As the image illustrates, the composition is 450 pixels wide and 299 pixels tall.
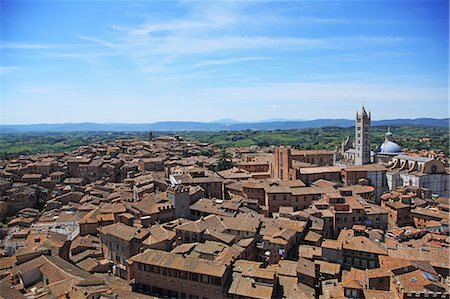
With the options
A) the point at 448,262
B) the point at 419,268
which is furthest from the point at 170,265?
the point at 448,262

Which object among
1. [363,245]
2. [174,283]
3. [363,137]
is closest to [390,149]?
[363,137]

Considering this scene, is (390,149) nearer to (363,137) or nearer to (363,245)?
(363,137)

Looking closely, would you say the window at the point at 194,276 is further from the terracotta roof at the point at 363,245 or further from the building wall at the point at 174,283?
the terracotta roof at the point at 363,245

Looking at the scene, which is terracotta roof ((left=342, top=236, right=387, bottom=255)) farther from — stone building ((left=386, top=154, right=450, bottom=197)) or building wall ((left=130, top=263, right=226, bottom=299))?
stone building ((left=386, top=154, right=450, bottom=197))

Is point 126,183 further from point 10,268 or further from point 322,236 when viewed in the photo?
point 322,236

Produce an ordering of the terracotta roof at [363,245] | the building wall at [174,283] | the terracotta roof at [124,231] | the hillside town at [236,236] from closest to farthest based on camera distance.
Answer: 1. the building wall at [174,283]
2. the hillside town at [236,236]
3. the terracotta roof at [363,245]
4. the terracotta roof at [124,231]

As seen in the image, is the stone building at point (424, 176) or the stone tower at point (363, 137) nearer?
the stone building at point (424, 176)

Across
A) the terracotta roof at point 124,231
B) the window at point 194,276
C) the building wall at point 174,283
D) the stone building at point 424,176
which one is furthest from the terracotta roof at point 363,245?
the stone building at point 424,176
